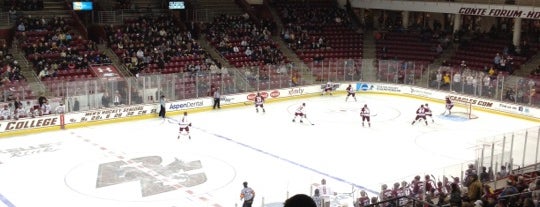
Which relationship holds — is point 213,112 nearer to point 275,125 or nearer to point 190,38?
point 275,125

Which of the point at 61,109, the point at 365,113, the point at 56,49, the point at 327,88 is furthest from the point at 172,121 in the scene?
the point at 327,88

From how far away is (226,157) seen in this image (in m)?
20.5

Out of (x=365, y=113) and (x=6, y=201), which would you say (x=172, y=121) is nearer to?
(x=365, y=113)

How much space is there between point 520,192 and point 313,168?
8569 mm

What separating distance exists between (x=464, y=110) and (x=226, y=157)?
14512mm

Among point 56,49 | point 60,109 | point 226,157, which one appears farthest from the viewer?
point 56,49

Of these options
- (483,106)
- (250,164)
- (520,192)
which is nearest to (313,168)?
(250,164)

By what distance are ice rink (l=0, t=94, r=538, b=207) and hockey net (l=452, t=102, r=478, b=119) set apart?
2.03ft

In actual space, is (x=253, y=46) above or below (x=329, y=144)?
above

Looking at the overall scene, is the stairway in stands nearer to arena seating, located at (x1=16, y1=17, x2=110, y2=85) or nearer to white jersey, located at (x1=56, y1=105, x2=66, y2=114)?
arena seating, located at (x1=16, y1=17, x2=110, y2=85)

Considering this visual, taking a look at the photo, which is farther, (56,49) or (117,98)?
(56,49)

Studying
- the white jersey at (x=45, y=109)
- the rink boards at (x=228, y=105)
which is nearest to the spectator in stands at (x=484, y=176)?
the rink boards at (x=228, y=105)

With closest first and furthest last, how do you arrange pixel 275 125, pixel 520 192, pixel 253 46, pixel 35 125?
1. pixel 520 192
2. pixel 35 125
3. pixel 275 125
4. pixel 253 46

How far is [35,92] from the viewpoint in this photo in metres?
25.4
